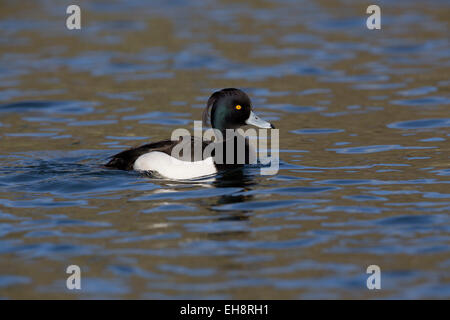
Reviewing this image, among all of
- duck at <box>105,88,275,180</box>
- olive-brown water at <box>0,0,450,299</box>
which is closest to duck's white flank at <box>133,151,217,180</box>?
duck at <box>105,88,275,180</box>

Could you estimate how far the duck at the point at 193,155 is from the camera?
9023mm

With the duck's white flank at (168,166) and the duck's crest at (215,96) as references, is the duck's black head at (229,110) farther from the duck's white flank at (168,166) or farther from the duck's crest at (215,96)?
the duck's white flank at (168,166)

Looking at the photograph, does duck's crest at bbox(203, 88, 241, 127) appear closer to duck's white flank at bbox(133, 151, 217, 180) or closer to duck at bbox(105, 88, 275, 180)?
duck at bbox(105, 88, 275, 180)

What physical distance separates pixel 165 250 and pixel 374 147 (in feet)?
15.3

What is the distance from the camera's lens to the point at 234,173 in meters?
9.28

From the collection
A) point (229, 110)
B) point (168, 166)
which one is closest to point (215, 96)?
point (229, 110)

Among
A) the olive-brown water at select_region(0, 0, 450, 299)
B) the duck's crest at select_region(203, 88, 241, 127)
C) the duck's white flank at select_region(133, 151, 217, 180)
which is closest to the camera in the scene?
the olive-brown water at select_region(0, 0, 450, 299)

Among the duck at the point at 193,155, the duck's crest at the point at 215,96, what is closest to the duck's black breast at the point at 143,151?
the duck at the point at 193,155

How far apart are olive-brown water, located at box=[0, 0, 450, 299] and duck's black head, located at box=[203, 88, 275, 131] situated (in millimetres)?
681

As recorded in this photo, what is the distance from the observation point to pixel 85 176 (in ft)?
29.9

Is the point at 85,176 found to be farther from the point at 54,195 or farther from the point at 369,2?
the point at 369,2

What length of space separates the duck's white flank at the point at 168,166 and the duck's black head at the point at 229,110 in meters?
0.81

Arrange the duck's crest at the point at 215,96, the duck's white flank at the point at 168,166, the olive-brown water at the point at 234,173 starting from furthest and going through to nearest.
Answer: the duck's crest at the point at 215,96, the duck's white flank at the point at 168,166, the olive-brown water at the point at 234,173

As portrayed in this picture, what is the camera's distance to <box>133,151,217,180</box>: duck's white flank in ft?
29.6
